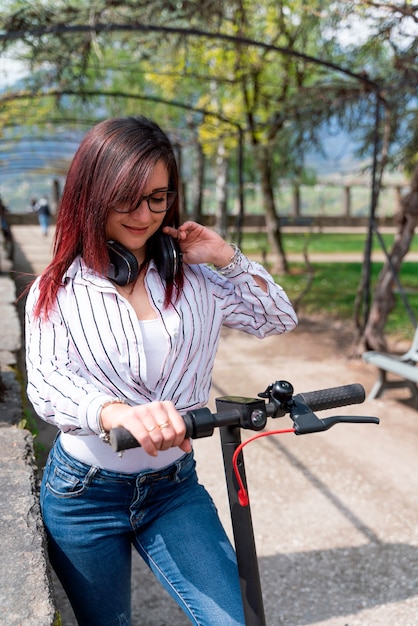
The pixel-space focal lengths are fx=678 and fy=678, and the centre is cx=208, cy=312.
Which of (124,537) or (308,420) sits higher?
(308,420)

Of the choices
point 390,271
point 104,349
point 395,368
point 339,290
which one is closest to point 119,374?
point 104,349

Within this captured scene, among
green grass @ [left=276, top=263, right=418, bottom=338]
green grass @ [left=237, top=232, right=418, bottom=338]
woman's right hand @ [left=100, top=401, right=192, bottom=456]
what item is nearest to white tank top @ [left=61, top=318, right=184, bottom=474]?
woman's right hand @ [left=100, top=401, right=192, bottom=456]

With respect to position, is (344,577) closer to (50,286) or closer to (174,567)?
(174,567)

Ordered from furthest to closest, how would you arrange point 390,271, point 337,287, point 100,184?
point 337,287
point 390,271
point 100,184

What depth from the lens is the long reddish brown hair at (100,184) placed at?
1.86 meters

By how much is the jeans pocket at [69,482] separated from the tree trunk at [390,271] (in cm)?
542

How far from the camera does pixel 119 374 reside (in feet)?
6.20

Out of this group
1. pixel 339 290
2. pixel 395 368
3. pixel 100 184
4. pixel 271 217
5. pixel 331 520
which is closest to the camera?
pixel 100 184

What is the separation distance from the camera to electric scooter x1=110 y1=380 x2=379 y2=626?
1.55 meters

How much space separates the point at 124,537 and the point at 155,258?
83cm

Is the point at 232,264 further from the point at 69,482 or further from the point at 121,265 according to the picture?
the point at 69,482

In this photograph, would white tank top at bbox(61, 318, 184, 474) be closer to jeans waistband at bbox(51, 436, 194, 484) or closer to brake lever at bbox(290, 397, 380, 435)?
jeans waistband at bbox(51, 436, 194, 484)

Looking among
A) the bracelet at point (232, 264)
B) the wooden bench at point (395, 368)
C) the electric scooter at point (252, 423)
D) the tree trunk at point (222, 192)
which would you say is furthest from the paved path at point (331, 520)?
the tree trunk at point (222, 192)

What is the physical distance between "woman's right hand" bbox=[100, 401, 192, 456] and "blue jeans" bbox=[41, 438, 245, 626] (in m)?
0.51
